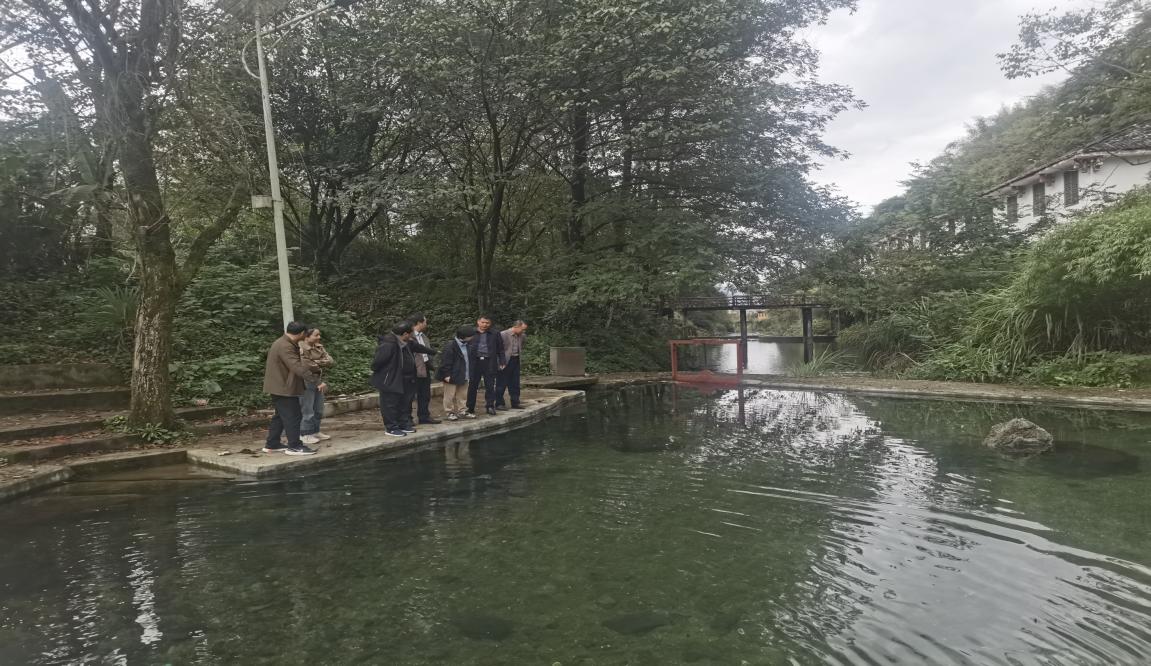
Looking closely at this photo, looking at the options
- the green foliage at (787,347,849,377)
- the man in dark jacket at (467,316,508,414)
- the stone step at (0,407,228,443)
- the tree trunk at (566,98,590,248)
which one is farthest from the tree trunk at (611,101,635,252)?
the stone step at (0,407,228,443)

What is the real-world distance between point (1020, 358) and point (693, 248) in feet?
24.9

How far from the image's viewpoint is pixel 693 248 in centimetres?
1593

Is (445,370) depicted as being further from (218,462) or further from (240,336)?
(240,336)

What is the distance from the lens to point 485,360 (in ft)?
34.0

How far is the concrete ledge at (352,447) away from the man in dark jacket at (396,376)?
25 cm

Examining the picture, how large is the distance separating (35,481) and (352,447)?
10.1 feet

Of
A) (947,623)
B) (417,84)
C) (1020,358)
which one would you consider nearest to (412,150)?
(417,84)

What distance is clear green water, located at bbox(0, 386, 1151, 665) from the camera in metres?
3.40

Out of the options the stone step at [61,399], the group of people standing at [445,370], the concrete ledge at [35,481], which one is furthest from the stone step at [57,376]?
the group of people standing at [445,370]

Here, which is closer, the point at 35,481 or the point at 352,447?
the point at 35,481

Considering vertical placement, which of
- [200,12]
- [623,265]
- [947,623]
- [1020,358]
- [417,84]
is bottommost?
[947,623]

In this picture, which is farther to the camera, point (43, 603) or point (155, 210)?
point (155, 210)

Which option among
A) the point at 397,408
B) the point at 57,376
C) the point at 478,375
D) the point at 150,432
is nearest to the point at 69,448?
the point at 150,432

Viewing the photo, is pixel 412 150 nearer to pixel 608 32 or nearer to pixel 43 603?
pixel 608 32
